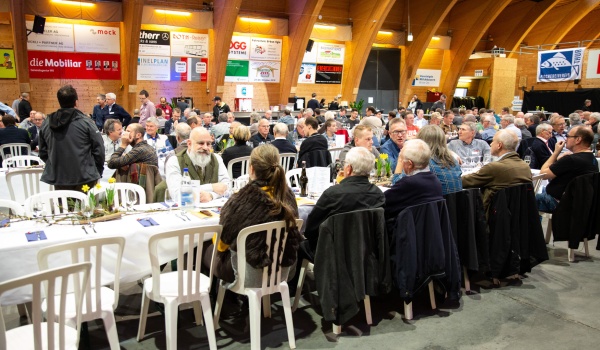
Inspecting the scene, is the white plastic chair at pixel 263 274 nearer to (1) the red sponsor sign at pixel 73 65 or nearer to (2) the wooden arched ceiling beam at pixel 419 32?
(1) the red sponsor sign at pixel 73 65

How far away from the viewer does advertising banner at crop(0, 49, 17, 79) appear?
12406 millimetres

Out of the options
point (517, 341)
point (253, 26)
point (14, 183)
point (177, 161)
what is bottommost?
point (517, 341)

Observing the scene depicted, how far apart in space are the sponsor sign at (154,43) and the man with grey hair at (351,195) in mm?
12659

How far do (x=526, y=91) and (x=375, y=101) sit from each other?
226 inches

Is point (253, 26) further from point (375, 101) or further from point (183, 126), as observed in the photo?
point (183, 126)

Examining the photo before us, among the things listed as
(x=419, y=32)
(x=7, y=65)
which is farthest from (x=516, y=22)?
(x=7, y=65)

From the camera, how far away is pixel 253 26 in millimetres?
16391

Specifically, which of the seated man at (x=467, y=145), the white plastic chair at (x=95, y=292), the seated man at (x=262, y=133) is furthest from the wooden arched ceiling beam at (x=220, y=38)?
the white plastic chair at (x=95, y=292)

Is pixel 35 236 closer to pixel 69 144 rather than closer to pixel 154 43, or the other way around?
pixel 69 144

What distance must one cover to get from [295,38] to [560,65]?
9281 millimetres

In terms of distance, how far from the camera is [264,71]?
16922 mm

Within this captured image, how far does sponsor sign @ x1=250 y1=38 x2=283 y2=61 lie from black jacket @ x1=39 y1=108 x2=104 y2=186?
12.7 meters

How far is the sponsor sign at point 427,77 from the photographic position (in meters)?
21.6

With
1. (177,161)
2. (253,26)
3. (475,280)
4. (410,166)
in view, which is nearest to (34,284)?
(177,161)
